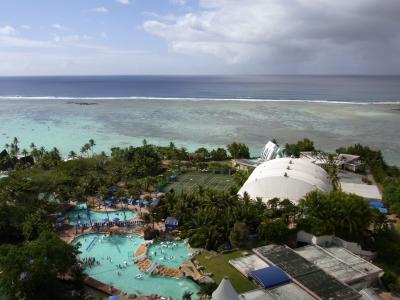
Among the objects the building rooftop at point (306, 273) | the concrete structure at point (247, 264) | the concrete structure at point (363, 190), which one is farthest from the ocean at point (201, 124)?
the concrete structure at point (247, 264)

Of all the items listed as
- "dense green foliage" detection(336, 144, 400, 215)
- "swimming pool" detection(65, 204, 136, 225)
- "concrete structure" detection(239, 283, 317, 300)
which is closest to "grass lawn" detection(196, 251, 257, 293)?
"concrete structure" detection(239, 283, 317, 300)

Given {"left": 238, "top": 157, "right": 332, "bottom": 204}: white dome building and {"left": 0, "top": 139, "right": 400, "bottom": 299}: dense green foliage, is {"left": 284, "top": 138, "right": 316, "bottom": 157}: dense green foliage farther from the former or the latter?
{"left": 238, "top": 157, "right": 332, "bottom": 204}: white dome building

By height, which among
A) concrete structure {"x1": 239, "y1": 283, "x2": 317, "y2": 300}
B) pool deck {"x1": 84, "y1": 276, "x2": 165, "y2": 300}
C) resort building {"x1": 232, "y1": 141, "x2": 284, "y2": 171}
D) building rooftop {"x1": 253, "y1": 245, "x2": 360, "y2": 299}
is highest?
resort building {"x1": 232, "y1": 141, "x2": 284, "y2": 171}

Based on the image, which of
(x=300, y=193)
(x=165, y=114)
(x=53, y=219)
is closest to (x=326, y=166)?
(x=300, y=193)

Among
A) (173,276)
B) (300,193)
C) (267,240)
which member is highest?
(300,193)

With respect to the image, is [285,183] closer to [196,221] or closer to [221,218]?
[221,218]

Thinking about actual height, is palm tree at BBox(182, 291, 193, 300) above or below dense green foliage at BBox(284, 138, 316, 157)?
below

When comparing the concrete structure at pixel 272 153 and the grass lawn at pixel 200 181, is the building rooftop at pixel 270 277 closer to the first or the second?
the grass lawn at pixel 200 181

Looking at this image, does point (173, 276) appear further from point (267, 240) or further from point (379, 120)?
point (379, 120)
